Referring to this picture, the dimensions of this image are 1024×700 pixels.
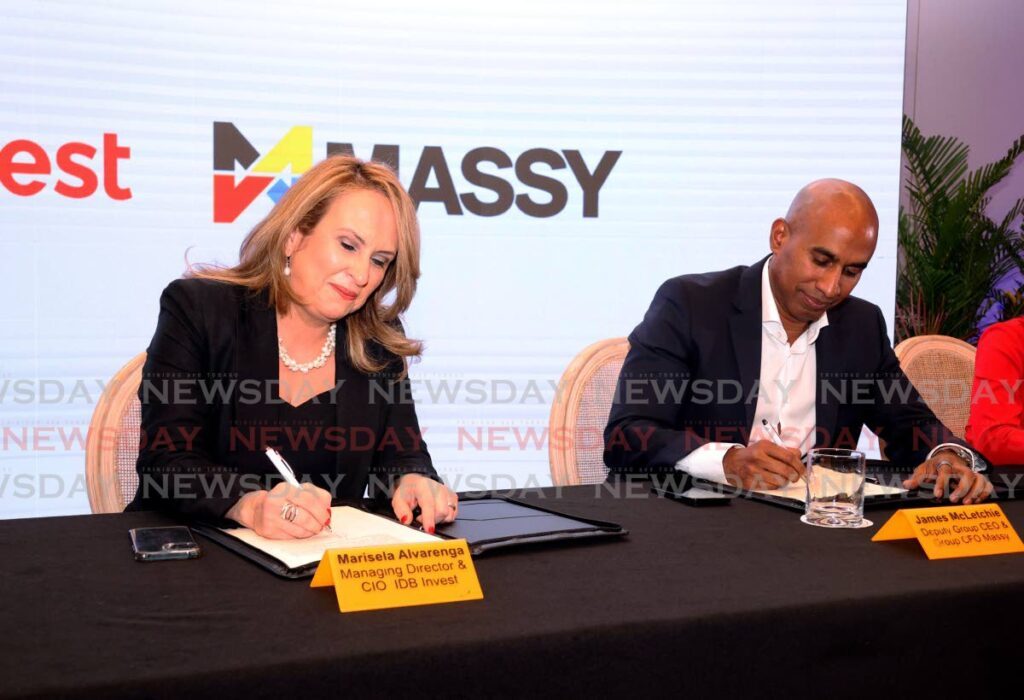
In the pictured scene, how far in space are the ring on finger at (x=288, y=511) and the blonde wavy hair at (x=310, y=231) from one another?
2.31 ft

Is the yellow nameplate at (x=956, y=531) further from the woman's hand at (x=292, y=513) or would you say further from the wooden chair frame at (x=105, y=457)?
the wooden chair frame at (x=105, y=457)

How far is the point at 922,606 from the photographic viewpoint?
3.74ft

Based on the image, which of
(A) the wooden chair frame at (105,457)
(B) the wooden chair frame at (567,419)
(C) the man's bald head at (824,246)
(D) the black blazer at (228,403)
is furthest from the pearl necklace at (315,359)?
(C) the man's bald head at (824,246)

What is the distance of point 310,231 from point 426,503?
695mm

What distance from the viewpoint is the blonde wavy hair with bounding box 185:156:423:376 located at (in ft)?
6.14

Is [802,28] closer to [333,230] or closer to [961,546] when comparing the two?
[333,230]

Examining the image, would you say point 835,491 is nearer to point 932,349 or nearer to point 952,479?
point 952,479

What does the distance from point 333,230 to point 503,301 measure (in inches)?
64.2

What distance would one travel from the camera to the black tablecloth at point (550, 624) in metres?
0.87

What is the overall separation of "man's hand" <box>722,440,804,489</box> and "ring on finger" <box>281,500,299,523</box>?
0.83 meters

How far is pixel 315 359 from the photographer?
6.38 ft

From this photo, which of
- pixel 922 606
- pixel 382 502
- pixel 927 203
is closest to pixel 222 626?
pixel 382 502

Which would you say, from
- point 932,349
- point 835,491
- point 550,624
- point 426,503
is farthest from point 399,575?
point 932,349

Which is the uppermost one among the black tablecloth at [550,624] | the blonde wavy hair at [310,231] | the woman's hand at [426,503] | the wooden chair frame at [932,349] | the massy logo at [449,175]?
the massy logo at [449,175]
